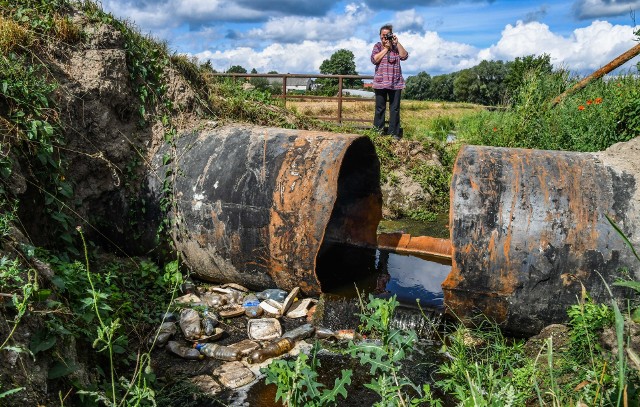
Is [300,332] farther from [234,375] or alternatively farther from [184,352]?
[184,352]

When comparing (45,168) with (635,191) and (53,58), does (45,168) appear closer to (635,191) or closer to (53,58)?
(53,58)

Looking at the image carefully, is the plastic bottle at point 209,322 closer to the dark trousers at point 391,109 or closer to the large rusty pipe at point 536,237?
the large rusty pipe at point 536,237

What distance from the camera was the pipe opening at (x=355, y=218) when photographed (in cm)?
586

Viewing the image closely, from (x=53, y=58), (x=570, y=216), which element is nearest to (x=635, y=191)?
(x=570, y=216)

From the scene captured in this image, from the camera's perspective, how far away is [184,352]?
4012mm

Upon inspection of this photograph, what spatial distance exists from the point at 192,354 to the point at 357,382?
1211 mm

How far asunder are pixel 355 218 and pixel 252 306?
1.86 m

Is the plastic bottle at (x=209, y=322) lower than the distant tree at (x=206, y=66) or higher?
lower

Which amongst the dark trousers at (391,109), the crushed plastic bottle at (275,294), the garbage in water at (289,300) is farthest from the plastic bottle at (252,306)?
the dark trousers at (391,109)

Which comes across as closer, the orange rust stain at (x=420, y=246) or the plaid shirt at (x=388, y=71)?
the orange rust stain at (x=420, y=246)

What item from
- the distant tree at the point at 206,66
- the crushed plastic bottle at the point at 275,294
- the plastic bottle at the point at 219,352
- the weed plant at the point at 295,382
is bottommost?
the plastic bottle at the point at 219,352

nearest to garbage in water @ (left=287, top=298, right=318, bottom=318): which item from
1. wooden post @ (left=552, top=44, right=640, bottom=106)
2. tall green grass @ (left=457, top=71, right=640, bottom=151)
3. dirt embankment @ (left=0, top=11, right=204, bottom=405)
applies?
dirt embankment @ (left=0, top=11, right=204, bottom=405)

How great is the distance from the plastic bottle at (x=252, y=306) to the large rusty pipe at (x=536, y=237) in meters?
1.62

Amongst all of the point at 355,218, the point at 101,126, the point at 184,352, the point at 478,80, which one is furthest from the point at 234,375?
the point at 478,80
